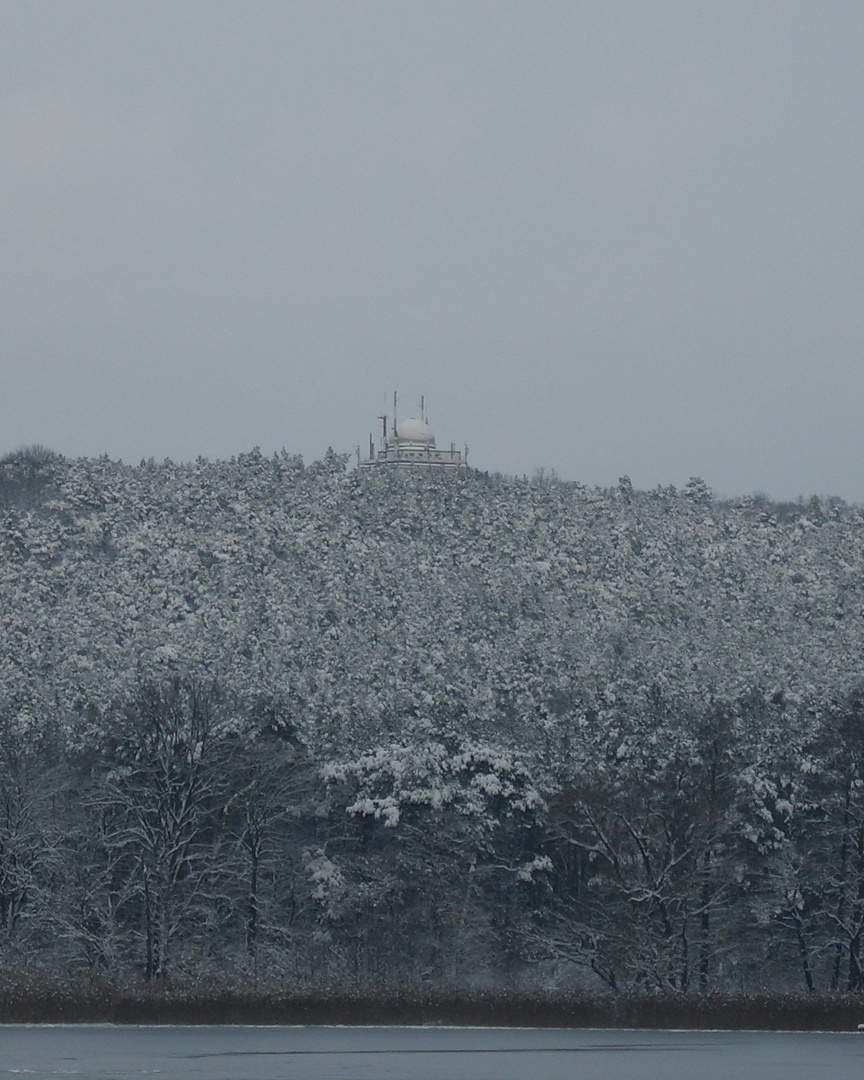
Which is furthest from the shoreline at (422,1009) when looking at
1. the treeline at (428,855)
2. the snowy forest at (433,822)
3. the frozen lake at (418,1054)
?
the snowy forest at (433,822)

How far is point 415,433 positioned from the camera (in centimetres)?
16450

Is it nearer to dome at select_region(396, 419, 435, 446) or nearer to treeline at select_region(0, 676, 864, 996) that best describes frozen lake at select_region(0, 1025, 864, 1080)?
treeline at select_region(0, 676, 864, 996)

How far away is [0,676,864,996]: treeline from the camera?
52000 mm

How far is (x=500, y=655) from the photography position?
101438 mm

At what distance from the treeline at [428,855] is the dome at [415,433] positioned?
100098mm

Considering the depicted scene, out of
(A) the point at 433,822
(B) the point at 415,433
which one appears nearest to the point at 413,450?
(B) the point at 415,433

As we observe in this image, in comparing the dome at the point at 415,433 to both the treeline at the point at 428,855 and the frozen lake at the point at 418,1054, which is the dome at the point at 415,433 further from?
the frozen lake at the point at 418,1054

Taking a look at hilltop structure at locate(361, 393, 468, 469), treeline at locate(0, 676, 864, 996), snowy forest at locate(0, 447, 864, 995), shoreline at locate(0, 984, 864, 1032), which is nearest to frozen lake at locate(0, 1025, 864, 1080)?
shoreline at locate(0, 984, 864, 1032)

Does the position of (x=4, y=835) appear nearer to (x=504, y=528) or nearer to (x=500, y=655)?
(x=500, y=655)

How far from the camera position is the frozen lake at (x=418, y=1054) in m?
33.9

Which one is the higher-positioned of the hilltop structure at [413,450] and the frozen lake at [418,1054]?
the hilltop structure at [413,450]

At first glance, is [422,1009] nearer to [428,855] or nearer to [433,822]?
[428,855]

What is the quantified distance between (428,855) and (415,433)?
107 m

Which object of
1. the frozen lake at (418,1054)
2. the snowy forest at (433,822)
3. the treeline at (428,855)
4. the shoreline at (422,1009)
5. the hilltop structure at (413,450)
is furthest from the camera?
the hilltop structure at (413,450)
